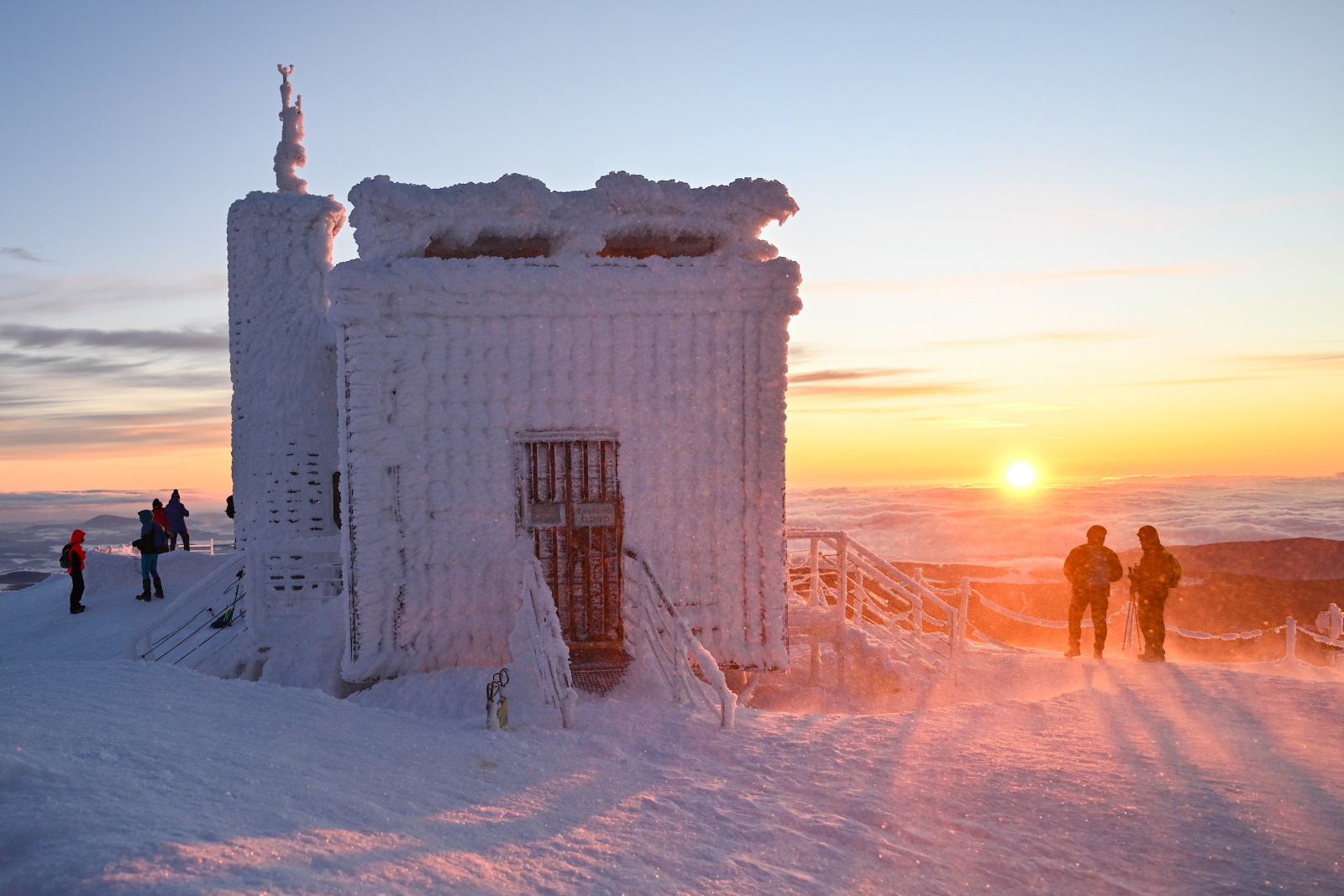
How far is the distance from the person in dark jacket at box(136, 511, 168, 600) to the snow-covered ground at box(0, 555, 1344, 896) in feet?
27.9

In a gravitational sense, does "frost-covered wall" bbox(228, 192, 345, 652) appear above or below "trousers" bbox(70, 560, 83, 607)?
above

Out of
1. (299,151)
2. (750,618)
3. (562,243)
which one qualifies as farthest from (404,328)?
(299,151)

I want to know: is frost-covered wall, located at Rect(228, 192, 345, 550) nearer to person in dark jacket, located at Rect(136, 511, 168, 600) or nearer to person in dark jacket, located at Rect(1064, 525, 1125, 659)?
person in dark jacket, located at Rect(136, 511, 168, 600)

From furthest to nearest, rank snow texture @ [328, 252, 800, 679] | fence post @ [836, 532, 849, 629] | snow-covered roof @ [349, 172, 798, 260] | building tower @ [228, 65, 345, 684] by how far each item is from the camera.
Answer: building tower @ [228, 65, 345, 684] → fence post @ [836, 532, 849, 629] → snow-covered roof @ [349, 172, 798, 260] → snow texture @ [328, 252, 800, 679]

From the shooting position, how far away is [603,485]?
30.1 feet

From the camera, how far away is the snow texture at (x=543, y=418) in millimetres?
8914

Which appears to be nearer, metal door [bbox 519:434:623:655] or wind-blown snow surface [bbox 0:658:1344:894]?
wind-blown snow surface [bbox 0:658:1344:894]

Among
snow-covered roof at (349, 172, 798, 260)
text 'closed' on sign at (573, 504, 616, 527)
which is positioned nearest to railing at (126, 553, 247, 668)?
text 'closed' on sign at (573, 504, 616, 527)

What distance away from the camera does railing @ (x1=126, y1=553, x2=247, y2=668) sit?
436 inches

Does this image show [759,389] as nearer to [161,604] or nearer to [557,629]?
[557,629]

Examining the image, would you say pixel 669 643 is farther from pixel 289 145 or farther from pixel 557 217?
pixel 289 145

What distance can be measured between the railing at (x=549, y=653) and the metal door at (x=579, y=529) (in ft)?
3.76

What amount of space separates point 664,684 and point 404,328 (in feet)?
16.4

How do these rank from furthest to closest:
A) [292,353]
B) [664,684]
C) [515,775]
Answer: [292,353] → [664,684] → [515,775]
